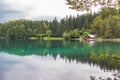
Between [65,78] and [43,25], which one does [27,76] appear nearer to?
[65,78]

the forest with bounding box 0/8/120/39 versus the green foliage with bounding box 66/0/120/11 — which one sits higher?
the green foliage with bounding box 66/0/120/11

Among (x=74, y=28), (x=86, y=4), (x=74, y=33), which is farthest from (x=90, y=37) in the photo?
(x=86, y=4)

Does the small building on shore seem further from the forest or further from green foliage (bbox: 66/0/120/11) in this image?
green foliage (bbox: 66/0/120/11)

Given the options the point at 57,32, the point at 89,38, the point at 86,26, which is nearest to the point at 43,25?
the point at 57,32

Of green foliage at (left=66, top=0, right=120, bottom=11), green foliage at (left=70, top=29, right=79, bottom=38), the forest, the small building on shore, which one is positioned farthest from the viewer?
green foliage at (left=70, top=29, right=79, bottom=38)

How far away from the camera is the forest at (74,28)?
262 feet

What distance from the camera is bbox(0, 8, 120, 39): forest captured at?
8000cm

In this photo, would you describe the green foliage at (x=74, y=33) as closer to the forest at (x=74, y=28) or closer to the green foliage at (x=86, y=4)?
the forest at (x=74, y=28)

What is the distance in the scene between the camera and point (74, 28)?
102312mm

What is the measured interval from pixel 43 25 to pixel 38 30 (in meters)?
3.22

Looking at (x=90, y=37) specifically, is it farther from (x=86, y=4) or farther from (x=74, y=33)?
(x=86, y=4)

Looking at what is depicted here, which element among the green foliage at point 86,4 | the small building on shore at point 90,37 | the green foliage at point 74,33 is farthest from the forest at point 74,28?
the green foliage at point 86,4

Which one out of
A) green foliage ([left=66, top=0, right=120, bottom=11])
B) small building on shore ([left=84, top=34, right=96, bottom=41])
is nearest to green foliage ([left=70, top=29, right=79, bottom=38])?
small building on shore ([left=84, top=34, right=96, bottom=41])

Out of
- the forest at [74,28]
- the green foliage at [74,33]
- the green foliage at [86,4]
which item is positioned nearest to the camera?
the green foliage at [86,4]
